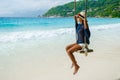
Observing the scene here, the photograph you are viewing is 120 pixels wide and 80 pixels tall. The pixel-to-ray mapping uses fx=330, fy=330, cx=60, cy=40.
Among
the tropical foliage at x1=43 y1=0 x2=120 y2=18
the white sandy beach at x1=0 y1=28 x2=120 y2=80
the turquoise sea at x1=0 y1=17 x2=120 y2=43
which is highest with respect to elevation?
the white sandy beach at x1=0 y1=28 x2=120 y2=80

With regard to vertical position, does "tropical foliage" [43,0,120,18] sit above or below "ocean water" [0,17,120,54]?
below

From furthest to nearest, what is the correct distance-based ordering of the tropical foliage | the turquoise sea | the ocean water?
the tropical foliage → the turquoise sea → the ocean water

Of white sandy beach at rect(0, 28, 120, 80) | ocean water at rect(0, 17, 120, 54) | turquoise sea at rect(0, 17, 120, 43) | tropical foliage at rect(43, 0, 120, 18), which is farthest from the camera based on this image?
tropical foliage at rect(43, 0, 120, 18)

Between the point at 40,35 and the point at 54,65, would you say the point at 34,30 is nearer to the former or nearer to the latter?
the point at 40,35

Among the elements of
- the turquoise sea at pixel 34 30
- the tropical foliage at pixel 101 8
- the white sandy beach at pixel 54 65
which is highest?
the white sandy beach at pixel 54 65

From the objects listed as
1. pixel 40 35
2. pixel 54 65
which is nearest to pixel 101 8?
pixel 40 35

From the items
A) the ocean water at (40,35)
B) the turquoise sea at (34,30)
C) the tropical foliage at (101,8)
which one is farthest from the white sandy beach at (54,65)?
the tropical foliage at (101,8)

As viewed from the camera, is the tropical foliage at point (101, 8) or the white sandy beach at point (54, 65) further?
the tropical foliage at point (101, 8)

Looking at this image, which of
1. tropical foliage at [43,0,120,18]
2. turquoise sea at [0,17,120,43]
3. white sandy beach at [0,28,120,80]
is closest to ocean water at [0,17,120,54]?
turquoise sea at [0,17,120,43]

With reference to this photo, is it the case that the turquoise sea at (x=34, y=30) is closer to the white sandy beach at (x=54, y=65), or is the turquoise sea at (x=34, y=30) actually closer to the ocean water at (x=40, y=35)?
the ocean water at (x=40, y=35)

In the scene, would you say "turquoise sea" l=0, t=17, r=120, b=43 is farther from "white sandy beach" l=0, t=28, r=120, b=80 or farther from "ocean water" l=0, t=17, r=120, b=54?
"white sandy beach" l=0, t=28, r=120, b=80

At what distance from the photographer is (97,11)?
13925 cm

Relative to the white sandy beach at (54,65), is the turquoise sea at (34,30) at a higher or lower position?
lower

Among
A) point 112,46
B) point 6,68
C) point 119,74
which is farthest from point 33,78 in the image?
point 112,46
